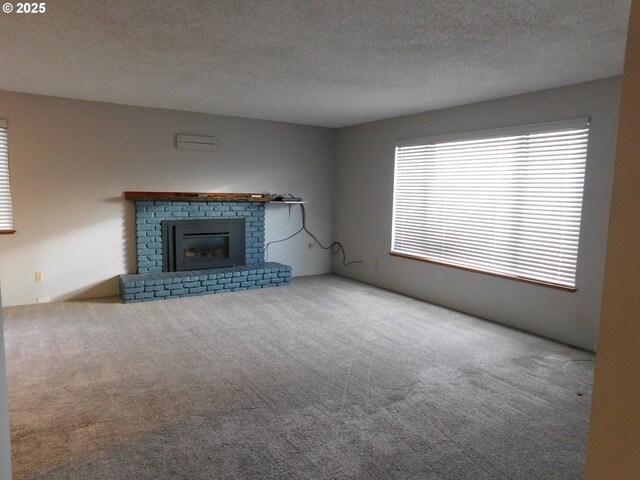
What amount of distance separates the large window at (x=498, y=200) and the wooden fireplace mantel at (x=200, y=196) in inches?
74.5

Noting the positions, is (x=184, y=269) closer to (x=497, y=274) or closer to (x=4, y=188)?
(x=4, y=188)

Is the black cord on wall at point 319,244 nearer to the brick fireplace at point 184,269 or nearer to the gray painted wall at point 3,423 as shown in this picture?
the brick fireplace at point 184,269

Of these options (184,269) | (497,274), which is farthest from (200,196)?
(497,274)

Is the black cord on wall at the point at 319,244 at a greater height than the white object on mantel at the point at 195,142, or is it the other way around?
the white object on mantel at the point at 195,142

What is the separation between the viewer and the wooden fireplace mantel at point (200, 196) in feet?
16.6

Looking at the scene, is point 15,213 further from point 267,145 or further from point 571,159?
point 571,159

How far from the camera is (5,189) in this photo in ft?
14.9

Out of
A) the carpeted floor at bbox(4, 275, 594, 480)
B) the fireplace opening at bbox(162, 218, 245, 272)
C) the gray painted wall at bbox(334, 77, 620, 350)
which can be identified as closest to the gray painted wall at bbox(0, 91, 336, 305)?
the fireplace opening at bbox(162, 218, 245, 272)

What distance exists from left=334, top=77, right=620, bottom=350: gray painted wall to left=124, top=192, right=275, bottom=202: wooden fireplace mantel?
1.40 meters

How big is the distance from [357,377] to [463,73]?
2537 mm

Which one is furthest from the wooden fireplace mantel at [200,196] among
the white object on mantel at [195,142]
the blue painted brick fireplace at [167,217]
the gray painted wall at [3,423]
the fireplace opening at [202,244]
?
the gray painted wall at [3,423]

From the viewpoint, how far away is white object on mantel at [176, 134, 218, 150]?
17.7 feet

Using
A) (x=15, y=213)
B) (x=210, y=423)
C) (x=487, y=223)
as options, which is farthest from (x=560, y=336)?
(x=15, y=213)

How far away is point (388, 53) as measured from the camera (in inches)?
Result: 117
